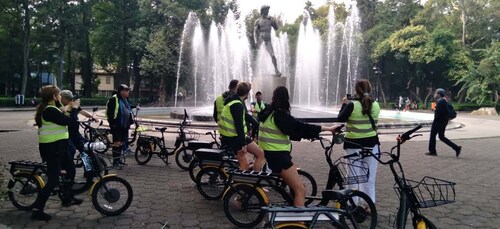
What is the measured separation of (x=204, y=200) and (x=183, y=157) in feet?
8.36

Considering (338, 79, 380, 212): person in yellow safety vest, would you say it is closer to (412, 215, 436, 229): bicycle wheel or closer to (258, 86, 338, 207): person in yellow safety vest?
(258, 86, 338, 207): person in yellow safety vest

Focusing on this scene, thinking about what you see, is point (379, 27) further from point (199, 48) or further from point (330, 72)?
point (199, 48)

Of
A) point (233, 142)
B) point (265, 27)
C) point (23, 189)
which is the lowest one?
point (23, 189)

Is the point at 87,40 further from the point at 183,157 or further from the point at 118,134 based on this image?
the point at 183,157

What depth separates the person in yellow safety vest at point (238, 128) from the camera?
5.64 m

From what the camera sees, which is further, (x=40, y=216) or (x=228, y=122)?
(x=228, y=122)

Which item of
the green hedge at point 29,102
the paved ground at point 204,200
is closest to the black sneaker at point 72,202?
the paved ground at point 204,200

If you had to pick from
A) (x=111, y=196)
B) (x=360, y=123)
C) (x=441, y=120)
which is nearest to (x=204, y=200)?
(x=111, y=196)

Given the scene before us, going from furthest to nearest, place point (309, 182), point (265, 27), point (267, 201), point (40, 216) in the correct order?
point (265, 27), point (309, 182), point (40, 216), point (267, 201)

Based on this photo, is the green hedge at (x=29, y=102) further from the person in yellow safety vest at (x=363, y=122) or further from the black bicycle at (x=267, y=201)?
the person in yellow safety vest at (x=363, y=122)

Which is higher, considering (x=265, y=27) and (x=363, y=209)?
(x=265, y=27)

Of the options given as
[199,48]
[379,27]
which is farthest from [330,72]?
[199,48]

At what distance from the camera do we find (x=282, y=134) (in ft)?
14.7

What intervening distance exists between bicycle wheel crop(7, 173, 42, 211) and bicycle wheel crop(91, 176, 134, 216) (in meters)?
0.78
